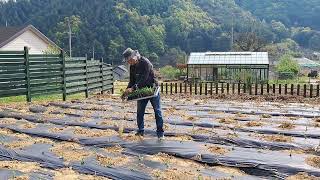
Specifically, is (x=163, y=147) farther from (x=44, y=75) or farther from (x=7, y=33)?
(x=7, y=33)

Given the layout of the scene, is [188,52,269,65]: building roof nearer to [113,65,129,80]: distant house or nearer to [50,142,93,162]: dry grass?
[113,65,129,80]: distant house

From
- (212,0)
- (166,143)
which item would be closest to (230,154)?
(166,143)

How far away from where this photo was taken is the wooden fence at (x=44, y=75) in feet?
35.8

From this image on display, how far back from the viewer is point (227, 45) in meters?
73.0

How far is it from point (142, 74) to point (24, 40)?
2164cm

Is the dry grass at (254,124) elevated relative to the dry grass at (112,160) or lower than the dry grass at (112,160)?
elevated

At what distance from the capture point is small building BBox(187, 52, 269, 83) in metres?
28.2

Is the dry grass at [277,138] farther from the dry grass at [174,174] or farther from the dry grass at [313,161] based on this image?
the dry grass at [174,174]

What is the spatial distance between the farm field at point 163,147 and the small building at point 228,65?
19.9 m

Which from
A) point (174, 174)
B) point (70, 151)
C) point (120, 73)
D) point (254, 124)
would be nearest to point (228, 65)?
point (120, 73)

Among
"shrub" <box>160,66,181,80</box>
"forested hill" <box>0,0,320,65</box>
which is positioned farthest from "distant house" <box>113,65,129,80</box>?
"forested hill" <box>0,0,320,65</box>

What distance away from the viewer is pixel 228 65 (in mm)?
29625

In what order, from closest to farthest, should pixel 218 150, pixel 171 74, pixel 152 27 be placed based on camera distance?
pixel 218 150 < pixel 171 74 < pixel 152 27

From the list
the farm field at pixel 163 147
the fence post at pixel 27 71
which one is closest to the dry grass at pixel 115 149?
the farm field at pixel 163 147
